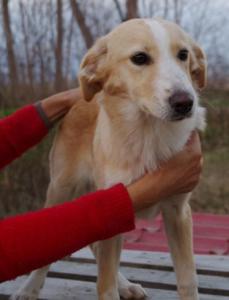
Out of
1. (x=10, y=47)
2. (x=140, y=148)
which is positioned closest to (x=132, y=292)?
(x=140, y=148)

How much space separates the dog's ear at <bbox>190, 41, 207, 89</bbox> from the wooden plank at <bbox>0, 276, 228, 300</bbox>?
806 mm

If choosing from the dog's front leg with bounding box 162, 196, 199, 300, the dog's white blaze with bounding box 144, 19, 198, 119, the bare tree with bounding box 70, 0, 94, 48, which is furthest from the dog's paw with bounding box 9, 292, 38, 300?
the bare tree with bounding box 70, 0, 94, 48

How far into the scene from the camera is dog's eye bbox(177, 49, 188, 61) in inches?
76.4

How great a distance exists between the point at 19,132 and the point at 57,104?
0.29 metres

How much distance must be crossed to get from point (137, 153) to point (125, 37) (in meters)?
0.38

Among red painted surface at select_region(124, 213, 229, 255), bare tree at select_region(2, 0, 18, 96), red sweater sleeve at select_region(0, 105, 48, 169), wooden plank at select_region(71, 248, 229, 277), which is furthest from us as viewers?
bare tree at select_region(2, 0, 18, 96)

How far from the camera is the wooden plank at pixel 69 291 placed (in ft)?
7.88

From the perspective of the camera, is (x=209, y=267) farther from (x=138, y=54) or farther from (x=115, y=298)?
(x=138, y=54)

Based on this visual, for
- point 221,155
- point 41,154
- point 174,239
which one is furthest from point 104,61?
point 221,155

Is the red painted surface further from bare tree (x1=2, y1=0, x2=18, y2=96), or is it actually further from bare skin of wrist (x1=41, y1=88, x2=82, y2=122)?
bare tree (x1=2, y1=0, x2=18, y2=96)

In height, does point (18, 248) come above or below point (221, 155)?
above

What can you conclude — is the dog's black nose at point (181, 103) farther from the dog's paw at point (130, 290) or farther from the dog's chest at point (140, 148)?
the dog's paw at point (130, 290)

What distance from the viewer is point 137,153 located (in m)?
2.07

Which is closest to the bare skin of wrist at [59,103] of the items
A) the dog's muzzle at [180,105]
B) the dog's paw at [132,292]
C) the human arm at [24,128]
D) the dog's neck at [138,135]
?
the human arm at [24,128]
